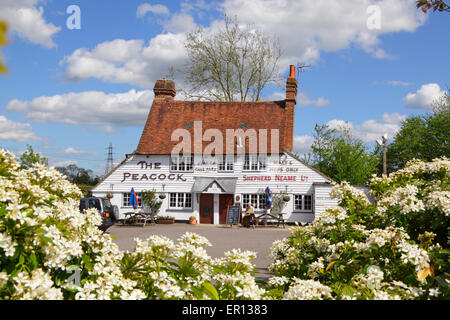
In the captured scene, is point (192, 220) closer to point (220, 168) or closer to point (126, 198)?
point (220, 168)

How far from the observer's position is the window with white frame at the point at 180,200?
2806cm

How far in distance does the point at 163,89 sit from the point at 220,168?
8.87 m

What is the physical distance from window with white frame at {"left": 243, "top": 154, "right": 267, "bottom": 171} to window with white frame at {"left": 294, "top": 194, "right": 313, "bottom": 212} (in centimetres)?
324

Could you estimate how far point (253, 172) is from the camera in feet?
90.3

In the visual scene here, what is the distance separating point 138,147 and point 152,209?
482cm

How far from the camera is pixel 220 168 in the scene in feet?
91.8

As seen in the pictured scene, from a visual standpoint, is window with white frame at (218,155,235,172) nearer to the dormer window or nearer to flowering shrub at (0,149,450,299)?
the dormer window

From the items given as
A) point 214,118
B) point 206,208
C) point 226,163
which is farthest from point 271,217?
point 214,118

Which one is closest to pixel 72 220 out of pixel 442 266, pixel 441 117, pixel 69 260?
pixel 69 260

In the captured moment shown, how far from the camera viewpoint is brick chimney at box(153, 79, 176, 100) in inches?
1256

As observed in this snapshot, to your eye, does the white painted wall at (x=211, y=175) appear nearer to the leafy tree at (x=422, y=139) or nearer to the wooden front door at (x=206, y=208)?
the wooden front door at (x=206, y=208)

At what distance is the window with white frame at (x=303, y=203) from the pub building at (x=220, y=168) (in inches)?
2.7
